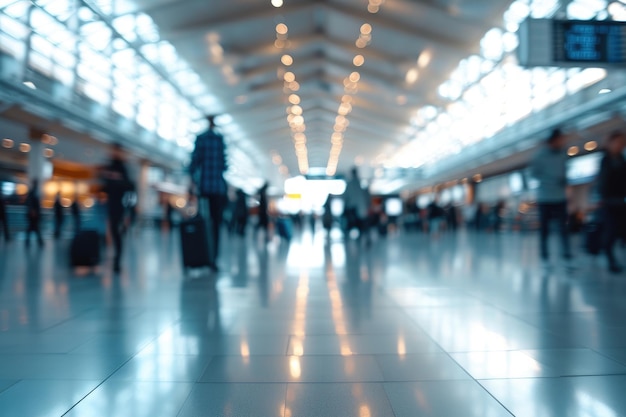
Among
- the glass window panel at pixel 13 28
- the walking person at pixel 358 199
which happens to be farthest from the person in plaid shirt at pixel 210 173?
the glass window panel at pixel 13 28

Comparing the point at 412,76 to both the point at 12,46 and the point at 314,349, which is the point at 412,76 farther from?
the point at 314,349

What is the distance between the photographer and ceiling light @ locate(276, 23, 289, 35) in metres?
21.7

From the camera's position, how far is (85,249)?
693 centimetres

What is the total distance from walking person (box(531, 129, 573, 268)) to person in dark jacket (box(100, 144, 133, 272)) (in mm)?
5563

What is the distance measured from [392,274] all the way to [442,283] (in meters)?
0.98

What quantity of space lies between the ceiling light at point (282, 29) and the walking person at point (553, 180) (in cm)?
1688

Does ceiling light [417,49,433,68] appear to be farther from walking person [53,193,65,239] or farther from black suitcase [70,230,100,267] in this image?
black suitcase [70,230,100,267]

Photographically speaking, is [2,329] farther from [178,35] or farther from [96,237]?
[178,35]

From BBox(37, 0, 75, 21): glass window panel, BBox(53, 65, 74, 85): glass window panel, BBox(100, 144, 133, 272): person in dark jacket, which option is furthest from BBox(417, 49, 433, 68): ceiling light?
BBox(100, 144, 133, 272): person in dark jacket

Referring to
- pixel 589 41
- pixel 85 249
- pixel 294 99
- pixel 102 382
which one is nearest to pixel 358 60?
pixel 294 99

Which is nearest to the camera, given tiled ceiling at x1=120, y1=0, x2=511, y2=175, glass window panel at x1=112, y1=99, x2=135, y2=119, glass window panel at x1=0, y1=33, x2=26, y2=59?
glass window panel at x1=0, y1=33, x2=26, y2=59

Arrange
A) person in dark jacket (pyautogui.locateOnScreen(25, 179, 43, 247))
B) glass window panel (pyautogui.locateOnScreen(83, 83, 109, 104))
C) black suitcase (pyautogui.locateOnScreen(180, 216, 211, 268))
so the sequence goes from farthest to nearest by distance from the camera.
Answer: glass window panel (pyautogui.locateOnScreen(83, 83, 109, 104)) → person in dark jacket (pyautogui.locateOnScreen(25, 179, 43, 247)) → black suitcase (pyautogui.locateOnScreen(180, 216, 211, 268))

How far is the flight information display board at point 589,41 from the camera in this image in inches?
260

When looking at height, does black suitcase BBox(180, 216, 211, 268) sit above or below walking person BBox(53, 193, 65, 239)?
below
